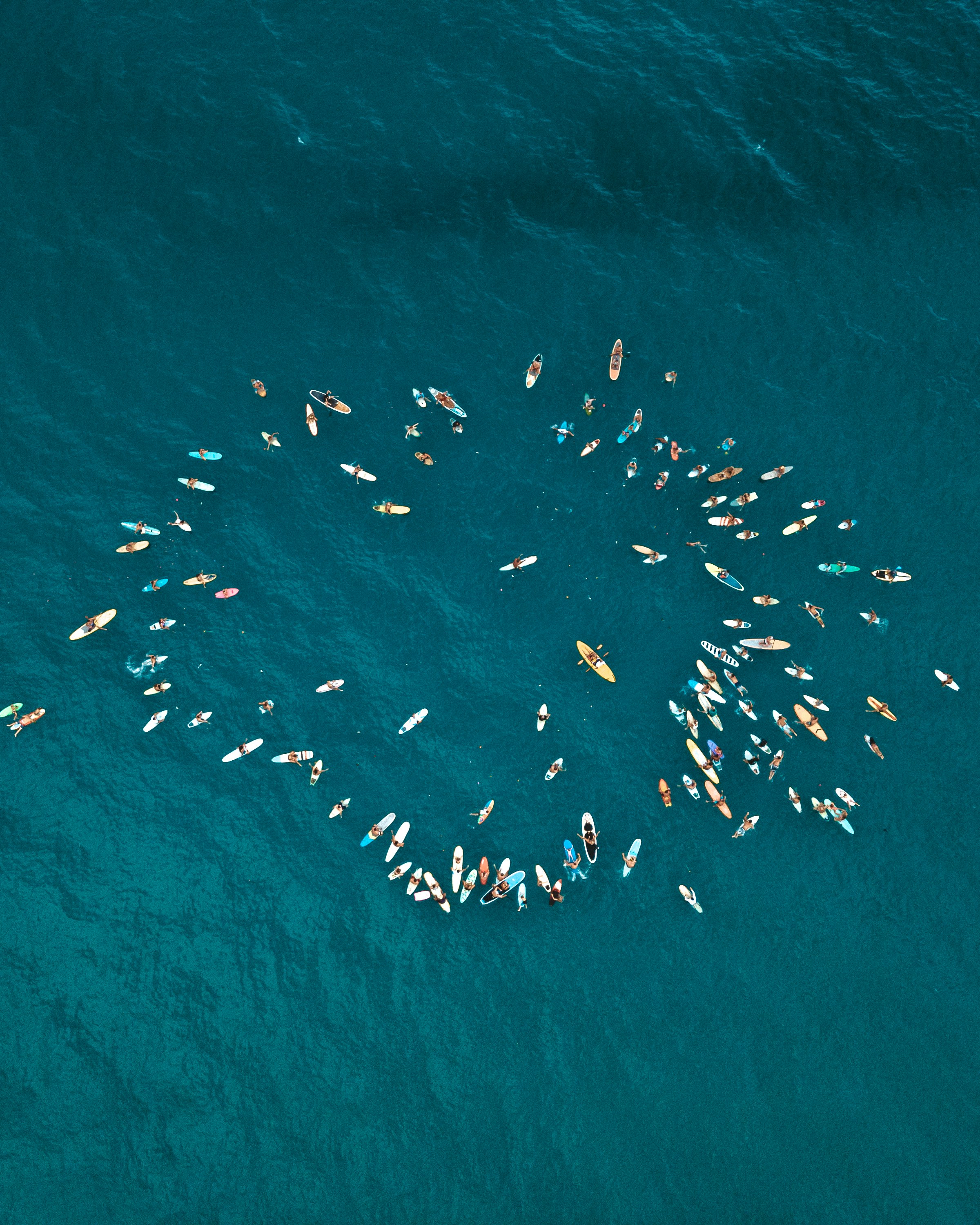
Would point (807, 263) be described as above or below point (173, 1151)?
above

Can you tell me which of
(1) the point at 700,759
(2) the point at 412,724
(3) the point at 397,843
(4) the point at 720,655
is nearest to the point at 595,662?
(4) the point at 720,655

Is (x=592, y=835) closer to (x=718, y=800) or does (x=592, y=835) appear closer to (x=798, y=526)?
(x=718, y=800)

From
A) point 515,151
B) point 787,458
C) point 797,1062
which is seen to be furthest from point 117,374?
point 797,1062

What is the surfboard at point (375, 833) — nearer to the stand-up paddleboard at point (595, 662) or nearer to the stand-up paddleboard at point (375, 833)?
the stand-up paddleboard at point (375, 833)

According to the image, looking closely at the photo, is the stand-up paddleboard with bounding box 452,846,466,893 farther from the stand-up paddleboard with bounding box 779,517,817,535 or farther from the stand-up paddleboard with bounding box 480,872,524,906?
the stand-up paddleboard with bounding box 779,517,817,535

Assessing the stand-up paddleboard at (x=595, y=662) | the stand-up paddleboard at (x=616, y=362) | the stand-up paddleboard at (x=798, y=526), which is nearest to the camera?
the stand-up paddleboard at (x=595, y=662)

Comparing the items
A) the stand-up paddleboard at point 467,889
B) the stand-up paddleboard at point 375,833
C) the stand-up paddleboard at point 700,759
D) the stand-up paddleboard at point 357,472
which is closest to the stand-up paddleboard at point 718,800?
the stand-up paddleboard at point 700,759

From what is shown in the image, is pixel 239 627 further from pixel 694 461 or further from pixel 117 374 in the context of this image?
pixel 694 461

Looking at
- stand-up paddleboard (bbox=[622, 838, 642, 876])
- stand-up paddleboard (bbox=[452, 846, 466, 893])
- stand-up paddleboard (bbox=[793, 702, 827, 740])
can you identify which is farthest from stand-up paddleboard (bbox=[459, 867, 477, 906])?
Answer: stand-up paddleboard (bbox=[793, 702, 827, 740])
